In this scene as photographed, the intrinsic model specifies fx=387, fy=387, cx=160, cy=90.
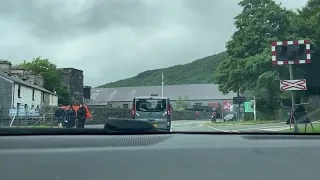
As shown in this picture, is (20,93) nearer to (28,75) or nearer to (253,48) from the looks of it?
(28,75)

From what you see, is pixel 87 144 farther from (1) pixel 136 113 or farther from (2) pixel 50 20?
(2) pixel 50 20

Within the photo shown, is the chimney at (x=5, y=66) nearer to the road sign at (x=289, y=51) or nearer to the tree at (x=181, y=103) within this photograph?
the tree at (x=181, y=103)

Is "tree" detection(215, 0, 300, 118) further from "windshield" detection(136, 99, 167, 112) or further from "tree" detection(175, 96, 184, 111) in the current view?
"windshield" detection(136, 99, 167, 112)

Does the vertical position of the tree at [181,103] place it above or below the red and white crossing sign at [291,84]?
below

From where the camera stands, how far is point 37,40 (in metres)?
2.25

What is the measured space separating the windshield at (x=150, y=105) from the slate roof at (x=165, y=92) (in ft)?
0.17

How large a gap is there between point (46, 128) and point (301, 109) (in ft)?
5.07

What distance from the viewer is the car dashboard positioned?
6.35 feet

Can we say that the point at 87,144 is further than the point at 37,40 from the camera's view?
No

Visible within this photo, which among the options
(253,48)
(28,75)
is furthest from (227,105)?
(28,75)

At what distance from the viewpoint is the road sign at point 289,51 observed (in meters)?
2.31

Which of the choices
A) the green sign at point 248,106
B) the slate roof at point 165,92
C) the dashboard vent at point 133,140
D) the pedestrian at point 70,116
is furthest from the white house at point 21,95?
the green sign at point 248,106

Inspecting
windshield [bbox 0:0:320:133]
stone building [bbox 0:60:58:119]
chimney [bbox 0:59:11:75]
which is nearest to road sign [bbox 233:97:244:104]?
windshield [bbox 0:0:320:133]

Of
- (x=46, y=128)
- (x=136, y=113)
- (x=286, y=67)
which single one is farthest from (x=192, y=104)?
(x=46, y=128)
